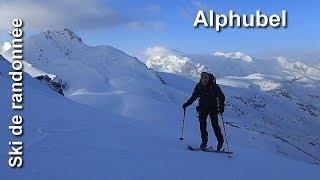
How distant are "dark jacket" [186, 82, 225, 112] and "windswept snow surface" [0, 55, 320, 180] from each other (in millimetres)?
1582

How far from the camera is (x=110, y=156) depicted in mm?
13711

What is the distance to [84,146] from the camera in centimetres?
1473

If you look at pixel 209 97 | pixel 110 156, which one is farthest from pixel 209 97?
pixel 110 156

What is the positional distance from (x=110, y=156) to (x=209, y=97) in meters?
4.26

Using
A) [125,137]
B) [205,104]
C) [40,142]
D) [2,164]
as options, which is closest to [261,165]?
[205,104]

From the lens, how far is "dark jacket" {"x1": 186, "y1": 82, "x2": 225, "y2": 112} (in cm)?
1620

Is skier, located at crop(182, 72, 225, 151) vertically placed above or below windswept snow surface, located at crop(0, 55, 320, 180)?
above

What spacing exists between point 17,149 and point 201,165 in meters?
5.05

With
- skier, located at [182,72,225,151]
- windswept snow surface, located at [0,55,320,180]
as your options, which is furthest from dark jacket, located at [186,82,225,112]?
windswept snow surface, located at [0,55,320,180]

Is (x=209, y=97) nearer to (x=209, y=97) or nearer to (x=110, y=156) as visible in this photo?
(x=209, y=97)

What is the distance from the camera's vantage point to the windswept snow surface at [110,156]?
1181 centimetres

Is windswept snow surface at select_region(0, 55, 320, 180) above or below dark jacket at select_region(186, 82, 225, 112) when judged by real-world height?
below

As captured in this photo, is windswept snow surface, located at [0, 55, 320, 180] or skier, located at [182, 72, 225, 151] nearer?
windswept snow surface, located at [0, 55, 320, 180]

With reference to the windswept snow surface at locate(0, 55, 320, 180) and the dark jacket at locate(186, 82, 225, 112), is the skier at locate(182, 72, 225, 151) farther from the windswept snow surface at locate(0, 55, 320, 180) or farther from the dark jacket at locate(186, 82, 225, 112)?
the windswept snow surface at locate(0, 55, 320, 180)
